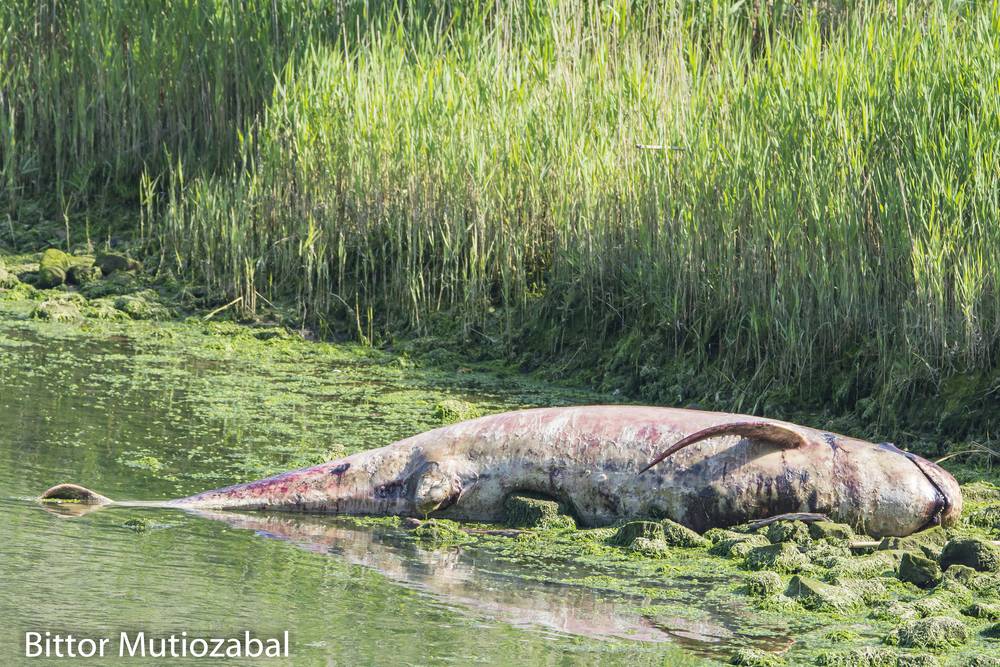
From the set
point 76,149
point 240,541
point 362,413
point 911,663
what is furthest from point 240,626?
point 76,149

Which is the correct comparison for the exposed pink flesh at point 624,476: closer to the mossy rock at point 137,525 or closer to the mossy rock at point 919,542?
the mossy rock at point 919,542

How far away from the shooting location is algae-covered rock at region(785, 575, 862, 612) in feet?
13.8

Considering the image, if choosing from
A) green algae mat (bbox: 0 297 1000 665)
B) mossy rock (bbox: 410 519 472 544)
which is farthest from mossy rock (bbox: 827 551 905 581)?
mossy rock (bbox: 410 519 472 544)

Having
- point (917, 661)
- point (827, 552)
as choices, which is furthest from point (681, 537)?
point (917, 661)

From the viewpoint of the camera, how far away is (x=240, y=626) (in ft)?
12.4

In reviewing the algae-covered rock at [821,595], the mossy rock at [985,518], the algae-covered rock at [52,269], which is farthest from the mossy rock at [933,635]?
the algae-covered rock at [52,269]

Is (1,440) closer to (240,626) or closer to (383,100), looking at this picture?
(240,626)

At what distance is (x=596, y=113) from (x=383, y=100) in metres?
1.45

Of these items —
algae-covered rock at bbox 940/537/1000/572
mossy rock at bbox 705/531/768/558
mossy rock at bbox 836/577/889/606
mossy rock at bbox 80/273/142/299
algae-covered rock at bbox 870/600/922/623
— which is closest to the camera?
algae-covered rock at bbox 870/600/922/623

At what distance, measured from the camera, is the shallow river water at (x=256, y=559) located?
148 inches

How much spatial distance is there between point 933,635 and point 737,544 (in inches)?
41.4

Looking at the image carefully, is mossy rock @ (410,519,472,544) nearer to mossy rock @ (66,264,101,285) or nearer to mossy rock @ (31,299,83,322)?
mossy rock @ (31,299,83,322)

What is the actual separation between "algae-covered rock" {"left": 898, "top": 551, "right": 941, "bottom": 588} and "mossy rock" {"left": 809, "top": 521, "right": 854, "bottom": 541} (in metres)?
0.39

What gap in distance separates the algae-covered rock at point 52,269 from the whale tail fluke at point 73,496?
482 cm
